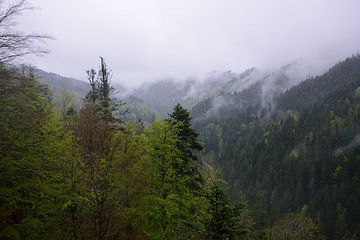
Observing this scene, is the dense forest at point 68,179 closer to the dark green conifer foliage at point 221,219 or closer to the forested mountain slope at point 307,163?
the dark green conifer foliage at point 221,219

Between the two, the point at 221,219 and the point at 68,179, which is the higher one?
the point at 68,179

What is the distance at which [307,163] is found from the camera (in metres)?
143

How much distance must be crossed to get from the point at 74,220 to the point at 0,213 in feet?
7.95

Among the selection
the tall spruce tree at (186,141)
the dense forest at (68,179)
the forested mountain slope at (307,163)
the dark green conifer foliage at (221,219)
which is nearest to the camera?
the dark green conifer foliage at (221,219)

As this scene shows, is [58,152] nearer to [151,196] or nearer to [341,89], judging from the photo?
[151,196]

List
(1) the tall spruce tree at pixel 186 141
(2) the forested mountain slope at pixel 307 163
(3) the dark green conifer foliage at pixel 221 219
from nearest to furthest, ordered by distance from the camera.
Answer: (3) the dark green conifer foliage at pixel 221 219
(1) the tall spruce tree at pixel 186 141
(2) the forested mountain slope at pixel 307 163

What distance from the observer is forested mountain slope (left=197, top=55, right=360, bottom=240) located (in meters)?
115

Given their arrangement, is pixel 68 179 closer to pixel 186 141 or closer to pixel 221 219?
pixel 221 219

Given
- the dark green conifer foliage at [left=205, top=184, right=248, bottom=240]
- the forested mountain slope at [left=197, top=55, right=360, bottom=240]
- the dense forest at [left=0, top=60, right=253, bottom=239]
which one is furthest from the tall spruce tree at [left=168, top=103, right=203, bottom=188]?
the forested mountain slope at [left=197, top=55, right=360, bottom=240]

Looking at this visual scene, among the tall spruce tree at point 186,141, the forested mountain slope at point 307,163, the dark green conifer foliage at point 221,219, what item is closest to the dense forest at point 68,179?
the dark green conifer foliage at point 221,219

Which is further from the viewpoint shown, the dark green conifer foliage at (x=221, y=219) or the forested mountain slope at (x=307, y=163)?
the forested mountain slope at (x=307, y=163)

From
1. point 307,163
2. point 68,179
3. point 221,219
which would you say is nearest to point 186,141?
point 68,179

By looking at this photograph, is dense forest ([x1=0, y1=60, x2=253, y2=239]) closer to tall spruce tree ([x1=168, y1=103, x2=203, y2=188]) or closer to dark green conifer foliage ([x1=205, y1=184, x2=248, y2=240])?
dark green conifer foliage ([x1=205, y1=184, x2=248, y2=240])

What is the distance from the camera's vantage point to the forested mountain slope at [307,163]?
115 meters
